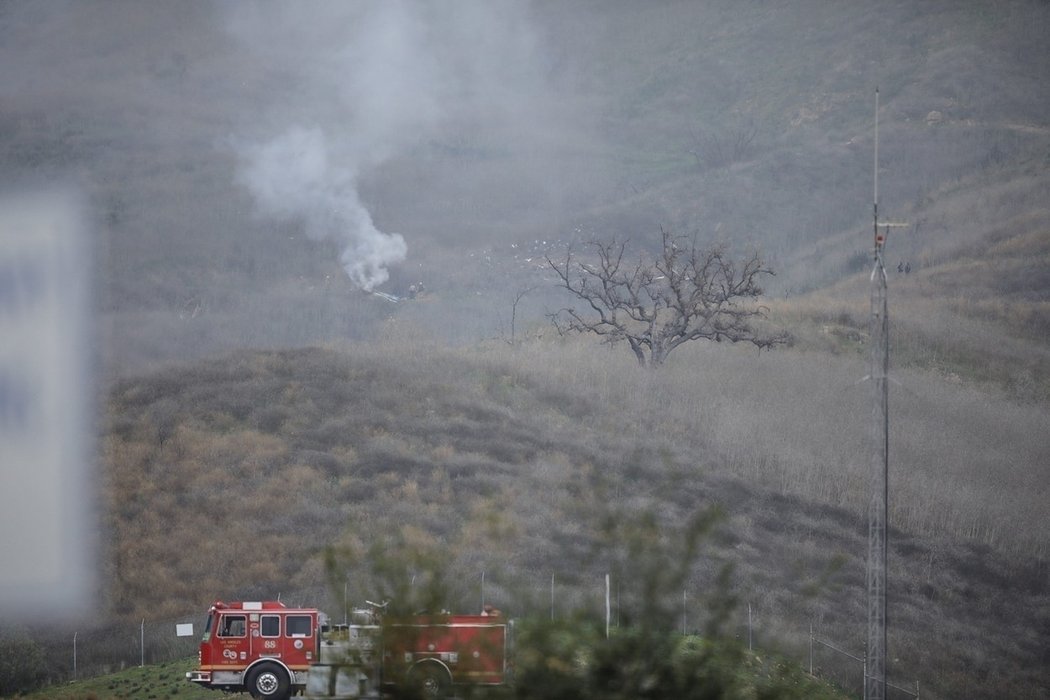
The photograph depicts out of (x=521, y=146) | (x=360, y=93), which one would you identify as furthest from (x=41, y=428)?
(x=521, y=146)

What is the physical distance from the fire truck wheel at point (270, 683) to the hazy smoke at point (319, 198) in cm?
5712

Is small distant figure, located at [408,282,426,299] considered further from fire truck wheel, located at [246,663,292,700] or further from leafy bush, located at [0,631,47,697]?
fire truck wheel, located at [246,663,292,700]

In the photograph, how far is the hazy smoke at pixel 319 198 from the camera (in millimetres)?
84125

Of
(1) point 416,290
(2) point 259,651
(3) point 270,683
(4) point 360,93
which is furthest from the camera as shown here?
(4) point 360,93

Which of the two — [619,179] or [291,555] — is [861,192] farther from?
[291,555]

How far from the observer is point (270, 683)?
80.5 feet

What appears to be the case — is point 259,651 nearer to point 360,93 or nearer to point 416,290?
point 416,290

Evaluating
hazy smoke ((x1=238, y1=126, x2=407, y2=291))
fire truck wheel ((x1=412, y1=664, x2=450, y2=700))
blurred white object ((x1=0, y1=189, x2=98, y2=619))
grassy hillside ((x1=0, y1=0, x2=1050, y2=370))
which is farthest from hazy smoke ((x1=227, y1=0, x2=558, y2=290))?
fire truck wheel ((x1=412, y1=664, x2=450, y2=700))

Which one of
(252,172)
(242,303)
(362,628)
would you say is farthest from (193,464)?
(252,172)

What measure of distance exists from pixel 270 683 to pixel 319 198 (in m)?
64.5

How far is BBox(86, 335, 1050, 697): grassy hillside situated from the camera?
39.3 metres

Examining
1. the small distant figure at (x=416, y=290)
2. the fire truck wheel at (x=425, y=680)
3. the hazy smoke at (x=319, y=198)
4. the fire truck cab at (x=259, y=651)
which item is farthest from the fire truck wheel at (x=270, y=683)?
the hazy smoke at (x=319, y=198)

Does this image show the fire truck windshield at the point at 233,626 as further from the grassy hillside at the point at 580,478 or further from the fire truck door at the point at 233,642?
the grassy hillside at the point at 580,478

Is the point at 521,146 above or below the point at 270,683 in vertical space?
above
